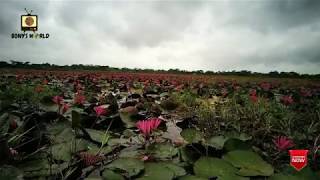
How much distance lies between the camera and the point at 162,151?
6.45 feet

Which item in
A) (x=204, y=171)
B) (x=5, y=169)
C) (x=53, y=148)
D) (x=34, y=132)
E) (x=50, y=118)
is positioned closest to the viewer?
(x=5, y=169)

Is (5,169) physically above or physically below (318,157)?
above

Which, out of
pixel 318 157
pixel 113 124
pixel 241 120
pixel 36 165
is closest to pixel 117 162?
pixel 36 165

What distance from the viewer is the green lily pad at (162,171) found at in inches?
59.7

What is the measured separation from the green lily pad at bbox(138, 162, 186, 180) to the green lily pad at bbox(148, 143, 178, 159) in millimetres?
250

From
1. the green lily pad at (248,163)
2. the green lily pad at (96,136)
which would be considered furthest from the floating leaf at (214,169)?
the green lily pad at (96,136)

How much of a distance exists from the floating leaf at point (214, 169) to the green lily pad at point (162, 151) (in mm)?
323

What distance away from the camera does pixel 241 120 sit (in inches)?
139

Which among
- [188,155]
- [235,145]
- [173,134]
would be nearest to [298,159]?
[235,145]

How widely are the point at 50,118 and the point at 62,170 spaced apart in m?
1.01

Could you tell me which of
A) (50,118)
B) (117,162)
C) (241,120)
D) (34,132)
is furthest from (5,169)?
(241,120)

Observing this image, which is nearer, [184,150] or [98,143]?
[184,150]

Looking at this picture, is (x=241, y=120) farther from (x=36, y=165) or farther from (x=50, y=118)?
(x=36, y=165)

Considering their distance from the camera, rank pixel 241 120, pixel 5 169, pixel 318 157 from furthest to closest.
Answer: pixel 241 120 → pixel 318 157 → pixel 5 169
